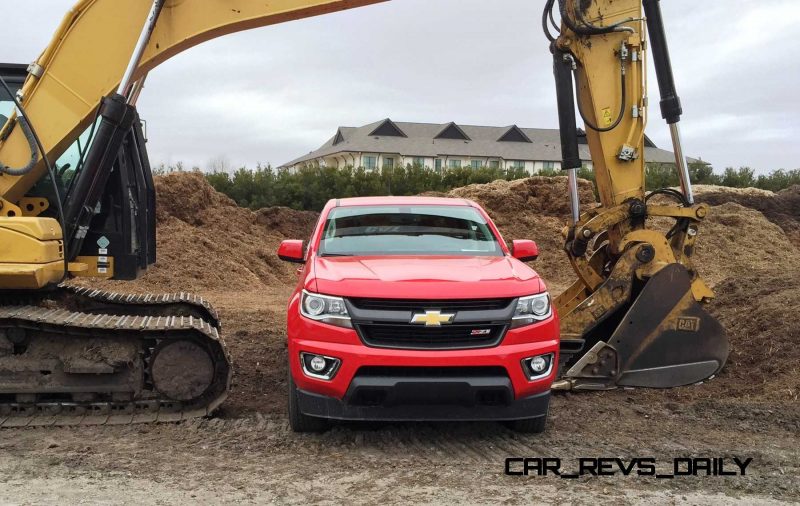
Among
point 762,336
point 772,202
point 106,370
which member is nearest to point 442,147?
point 772,202

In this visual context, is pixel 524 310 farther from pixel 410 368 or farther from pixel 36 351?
pixel 36 351

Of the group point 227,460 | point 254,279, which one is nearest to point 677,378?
point 227,460

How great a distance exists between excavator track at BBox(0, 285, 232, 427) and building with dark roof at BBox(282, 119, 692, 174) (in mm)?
48693

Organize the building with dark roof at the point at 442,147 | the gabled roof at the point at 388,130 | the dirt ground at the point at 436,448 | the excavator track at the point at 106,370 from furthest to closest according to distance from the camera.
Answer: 1. the gabled roof at the point at 388,130
2. the building with dark roof at the point at 442,147
3. the excavator track at the point at 106,370
4. the dirt ground at the point at 436,448

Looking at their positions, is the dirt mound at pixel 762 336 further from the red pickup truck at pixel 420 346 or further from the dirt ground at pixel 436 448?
the red pickup truck at pixel 420 346

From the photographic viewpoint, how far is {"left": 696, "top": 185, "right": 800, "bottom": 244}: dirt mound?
78.5ft

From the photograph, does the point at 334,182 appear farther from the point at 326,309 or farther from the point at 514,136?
the point at 514,136


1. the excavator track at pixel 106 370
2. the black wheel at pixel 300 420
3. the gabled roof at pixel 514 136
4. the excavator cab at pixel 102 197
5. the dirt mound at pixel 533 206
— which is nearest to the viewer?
the black wheel at pixel 300 420

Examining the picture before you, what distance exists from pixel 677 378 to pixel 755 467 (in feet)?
7.59

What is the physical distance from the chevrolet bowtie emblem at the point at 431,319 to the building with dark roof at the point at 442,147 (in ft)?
163

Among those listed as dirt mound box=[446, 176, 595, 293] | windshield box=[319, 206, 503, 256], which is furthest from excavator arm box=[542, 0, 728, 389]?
dirt mound box=[446, 176, 595, 293]

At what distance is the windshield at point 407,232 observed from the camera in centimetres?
617

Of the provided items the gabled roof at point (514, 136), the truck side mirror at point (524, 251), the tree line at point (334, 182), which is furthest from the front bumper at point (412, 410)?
the gabled roof at point (514, 136)

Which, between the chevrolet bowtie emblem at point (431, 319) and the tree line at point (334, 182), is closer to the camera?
the chevrolet bowtie emblem at point (431, 319)
